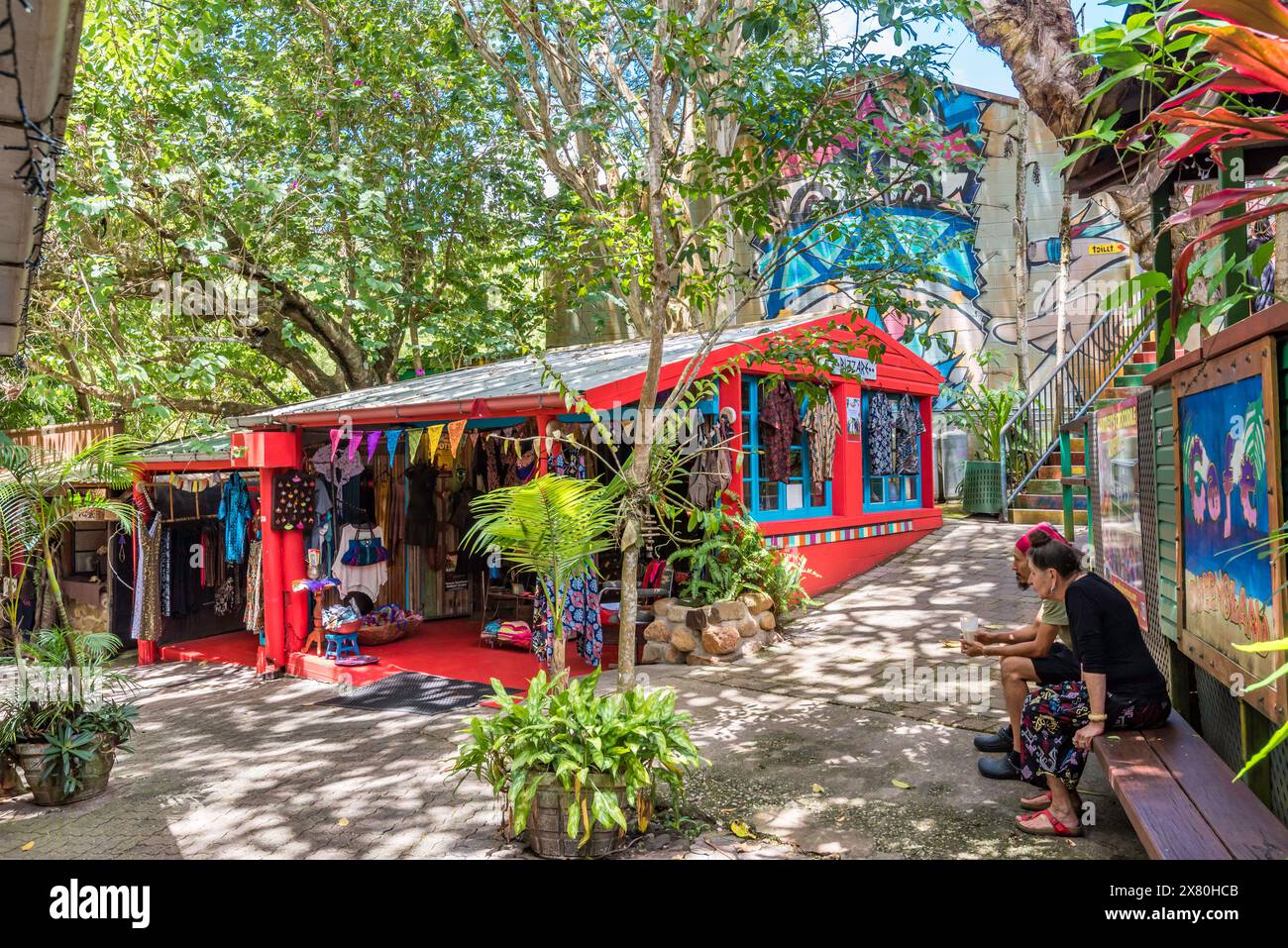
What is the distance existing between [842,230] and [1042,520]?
632cm

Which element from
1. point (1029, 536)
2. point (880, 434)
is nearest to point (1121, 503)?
point (1029, 536)

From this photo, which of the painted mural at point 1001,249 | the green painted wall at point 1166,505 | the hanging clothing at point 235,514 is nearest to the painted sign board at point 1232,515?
the green painted wall at point 1166,505

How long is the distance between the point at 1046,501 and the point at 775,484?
4.19 metres

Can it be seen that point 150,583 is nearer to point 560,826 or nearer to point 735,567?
point 735,567

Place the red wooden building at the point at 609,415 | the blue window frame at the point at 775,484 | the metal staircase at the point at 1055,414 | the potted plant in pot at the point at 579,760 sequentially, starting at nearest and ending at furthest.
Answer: the potted plant in pot at the point at 579,760
the red wooden building at the point at 609,415
the blue window frame at the point at 775,484
the metal staircase at the point at 1055,414

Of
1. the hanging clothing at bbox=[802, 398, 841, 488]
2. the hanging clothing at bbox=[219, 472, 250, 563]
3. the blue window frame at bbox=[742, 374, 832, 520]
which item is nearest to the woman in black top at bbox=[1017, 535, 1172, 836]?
the blue window frame at bbox=[742, 374, 832, 520]

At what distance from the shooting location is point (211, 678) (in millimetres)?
9508

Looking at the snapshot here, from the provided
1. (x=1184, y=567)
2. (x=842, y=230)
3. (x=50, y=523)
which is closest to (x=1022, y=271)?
(x=842, y=230)

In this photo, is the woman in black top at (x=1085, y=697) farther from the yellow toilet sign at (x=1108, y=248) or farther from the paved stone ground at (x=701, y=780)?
the yellow toilet sign at (x=1108, y=248)

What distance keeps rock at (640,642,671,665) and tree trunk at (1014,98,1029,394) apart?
32.5 feet

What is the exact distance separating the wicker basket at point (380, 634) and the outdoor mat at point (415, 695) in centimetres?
155

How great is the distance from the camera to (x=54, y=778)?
552 centimetres

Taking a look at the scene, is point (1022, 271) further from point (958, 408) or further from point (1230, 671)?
point (1230, 671)

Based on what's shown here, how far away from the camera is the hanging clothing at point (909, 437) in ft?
41.5
